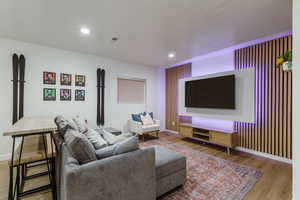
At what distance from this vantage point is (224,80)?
338 cm

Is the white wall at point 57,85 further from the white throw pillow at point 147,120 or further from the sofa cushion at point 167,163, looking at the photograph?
the sofa cushion at point 167,163

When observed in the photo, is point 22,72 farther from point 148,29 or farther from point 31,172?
point 148,29

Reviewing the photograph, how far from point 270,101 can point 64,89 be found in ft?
16.4

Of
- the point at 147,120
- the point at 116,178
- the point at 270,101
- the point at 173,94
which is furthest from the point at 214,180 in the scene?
the point at 173,94

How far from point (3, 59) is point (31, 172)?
254 cm

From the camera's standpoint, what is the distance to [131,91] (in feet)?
16.3

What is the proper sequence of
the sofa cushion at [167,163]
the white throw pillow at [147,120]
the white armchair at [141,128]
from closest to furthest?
the sofa cushion at [167,163] → the white armchair at [141,128] → the white throw pillow at [147,120]

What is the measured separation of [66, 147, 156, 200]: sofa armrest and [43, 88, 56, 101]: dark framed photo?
3030mm

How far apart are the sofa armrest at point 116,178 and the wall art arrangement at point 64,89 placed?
3.03 m

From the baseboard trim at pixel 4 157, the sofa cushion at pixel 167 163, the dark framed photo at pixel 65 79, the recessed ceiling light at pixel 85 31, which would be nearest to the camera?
the sofa cushion at pixel 167 163

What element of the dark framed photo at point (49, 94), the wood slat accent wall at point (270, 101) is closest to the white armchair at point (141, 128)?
the dark framed photo at point (49, 94)

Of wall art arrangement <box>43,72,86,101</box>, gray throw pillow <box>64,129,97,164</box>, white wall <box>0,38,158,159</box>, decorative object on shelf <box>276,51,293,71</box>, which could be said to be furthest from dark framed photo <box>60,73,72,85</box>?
decorative object on shelf <box>276,51,293,71</box>

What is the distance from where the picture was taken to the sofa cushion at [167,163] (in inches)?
67.7

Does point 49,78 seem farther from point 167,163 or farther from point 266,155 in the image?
point 266,155
